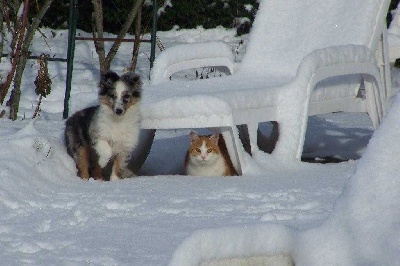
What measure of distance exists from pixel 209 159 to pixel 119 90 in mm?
948

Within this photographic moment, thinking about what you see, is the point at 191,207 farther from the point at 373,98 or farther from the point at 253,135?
the point at 373,98

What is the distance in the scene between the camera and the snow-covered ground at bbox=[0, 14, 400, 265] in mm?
2268

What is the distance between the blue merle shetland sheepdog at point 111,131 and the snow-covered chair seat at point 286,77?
0.40 ft

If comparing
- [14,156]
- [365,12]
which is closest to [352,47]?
[365,12]

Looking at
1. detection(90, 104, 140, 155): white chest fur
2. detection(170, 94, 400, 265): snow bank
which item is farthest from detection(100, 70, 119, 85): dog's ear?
detection(170, 94, 400, 265): snow bank

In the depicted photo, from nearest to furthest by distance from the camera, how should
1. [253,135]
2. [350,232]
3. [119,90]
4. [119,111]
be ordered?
[350,232] → [119,111] → [119,90] → [253,135]

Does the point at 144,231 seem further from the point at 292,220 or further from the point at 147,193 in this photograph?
the point at 147,193

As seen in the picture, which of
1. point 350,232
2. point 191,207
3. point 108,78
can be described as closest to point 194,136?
point 108,78

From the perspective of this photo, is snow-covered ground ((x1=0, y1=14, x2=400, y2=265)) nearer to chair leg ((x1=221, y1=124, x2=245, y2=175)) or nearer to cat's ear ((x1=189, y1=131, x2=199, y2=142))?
chair leg ((x1=221, y1=124, x2=245, y2=175))

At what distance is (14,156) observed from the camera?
579 cm

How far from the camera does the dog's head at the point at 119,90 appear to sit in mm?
6332

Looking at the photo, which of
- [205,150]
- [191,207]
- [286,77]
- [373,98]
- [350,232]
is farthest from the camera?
[286,77]

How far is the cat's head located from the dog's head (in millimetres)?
722

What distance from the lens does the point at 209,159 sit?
6906 mm
